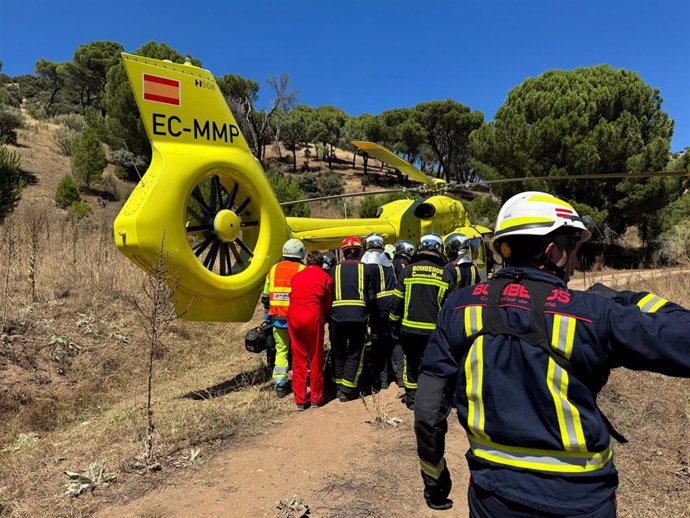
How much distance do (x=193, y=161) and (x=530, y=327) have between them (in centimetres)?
421

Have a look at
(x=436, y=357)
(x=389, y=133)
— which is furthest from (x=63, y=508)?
(x=389, y=133)

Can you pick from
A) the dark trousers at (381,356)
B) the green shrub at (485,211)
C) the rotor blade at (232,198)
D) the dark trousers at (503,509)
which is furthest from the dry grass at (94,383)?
the green shrub at (485,211)

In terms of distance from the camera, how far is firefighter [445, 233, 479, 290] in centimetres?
562

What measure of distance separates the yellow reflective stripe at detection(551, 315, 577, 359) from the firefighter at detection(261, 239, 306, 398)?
4330mm

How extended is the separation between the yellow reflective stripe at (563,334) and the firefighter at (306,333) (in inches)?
159

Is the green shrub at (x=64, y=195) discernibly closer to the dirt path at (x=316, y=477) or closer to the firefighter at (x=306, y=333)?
the firefighter at (x=306, y=333)

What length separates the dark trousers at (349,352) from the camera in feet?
18.2

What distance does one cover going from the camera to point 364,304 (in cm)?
559

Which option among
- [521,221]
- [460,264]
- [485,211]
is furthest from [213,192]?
[485,211]

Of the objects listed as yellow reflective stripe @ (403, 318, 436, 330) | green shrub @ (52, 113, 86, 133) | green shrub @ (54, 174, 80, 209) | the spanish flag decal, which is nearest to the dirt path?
yellow reflective stripe @ (403, 318, 436, 330)

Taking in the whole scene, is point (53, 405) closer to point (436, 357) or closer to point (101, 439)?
point (101, 439)

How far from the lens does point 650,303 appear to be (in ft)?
4.93

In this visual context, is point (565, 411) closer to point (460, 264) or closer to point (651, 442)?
point (651, 442)

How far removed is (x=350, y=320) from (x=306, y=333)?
1.78 ft
